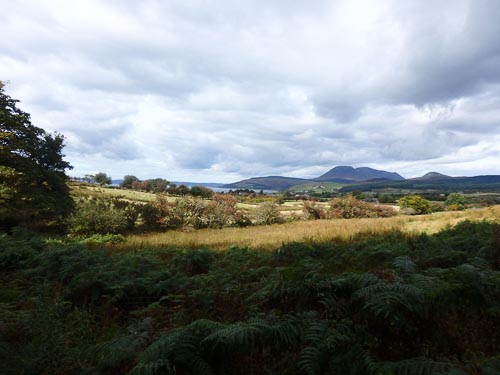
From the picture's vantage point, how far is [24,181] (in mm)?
16766

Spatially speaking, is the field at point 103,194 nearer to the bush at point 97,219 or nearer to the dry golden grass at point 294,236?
the bush at point 97,219

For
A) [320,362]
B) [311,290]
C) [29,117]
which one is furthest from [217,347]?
[29,117]

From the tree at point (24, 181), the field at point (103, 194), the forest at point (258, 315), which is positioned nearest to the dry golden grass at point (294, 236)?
the forest at point (258, 315)

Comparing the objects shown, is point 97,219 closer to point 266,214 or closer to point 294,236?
point 294,236

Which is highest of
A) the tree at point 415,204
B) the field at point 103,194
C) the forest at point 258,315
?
the field at point 103,194

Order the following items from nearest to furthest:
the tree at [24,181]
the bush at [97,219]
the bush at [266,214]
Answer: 1. the tree at [24,181]
2. the bush at [97,219]
3. the bush at [266,214]

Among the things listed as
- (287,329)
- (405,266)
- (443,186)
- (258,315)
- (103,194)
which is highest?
(103,194)

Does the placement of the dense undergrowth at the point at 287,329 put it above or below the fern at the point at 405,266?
below

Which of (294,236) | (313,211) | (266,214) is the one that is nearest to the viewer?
(294,236)

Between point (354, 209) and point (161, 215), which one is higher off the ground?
point (161, 215)

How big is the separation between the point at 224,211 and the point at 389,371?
21.6 metres

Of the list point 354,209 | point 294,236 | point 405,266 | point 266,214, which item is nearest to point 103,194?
point 266,214

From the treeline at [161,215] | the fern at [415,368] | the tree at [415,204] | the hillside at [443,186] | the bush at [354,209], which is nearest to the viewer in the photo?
the fern at [415,368]

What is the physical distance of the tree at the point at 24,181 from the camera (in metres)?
16.0
